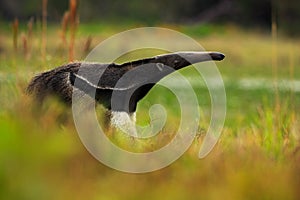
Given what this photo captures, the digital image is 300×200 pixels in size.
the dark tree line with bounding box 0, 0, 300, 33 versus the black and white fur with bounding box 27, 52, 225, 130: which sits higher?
the dark tree line with bounding box 0, 0, 300, 33

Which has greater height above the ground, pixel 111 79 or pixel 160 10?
pixel 160 10

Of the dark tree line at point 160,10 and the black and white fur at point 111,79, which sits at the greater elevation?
the dark tree line at point 160,10

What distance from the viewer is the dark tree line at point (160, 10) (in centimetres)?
3466

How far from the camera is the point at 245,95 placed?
669 inches

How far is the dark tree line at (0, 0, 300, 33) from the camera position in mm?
34656

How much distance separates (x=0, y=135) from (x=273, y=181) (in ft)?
2.54

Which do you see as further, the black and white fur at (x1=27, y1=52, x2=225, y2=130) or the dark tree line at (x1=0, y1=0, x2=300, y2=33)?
the dark tree line at (x1=0, y1=0, x2=300, y2=33)

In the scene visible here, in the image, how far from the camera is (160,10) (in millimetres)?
36281

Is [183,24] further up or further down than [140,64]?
further up

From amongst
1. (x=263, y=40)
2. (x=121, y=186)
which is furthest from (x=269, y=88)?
(x=121, y=186)

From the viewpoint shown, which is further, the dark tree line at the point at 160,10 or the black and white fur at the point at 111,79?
the dark tree line at the point at 160,10

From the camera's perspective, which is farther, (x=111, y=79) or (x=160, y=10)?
(x=160, y=10)

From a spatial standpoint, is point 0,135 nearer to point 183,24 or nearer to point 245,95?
point 245,95

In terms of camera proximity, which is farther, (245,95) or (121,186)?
(245,95)
